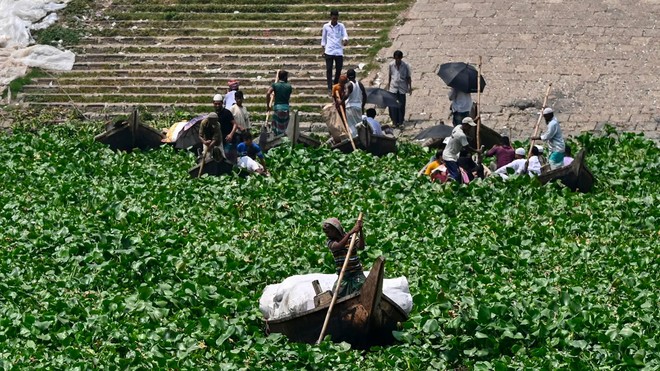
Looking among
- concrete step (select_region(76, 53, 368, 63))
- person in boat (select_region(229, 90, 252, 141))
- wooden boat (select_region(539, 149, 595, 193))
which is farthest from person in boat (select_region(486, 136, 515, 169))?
concrete step (select_region(76, 53, 368, 63))

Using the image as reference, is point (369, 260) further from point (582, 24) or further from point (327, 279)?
point (582, 24)

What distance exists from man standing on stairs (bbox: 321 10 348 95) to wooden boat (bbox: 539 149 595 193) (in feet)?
17.9

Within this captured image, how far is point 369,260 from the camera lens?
59.7ft

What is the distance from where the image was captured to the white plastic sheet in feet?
92.0

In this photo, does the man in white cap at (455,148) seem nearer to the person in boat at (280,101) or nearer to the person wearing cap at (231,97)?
the person in boat at (280,101)

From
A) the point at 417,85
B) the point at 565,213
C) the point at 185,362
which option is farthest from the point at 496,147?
the point at 185,362

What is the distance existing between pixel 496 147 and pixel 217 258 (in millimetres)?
5595

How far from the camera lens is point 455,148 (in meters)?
21.2

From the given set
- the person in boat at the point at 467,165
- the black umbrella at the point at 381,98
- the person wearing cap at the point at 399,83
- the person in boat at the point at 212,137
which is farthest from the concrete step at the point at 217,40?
the person in boat at the point at 467,165

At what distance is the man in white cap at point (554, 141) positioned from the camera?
21.9 m

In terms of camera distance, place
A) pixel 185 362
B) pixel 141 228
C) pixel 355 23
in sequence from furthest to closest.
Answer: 1. pixel 355 23
2. pixel 141 228
3. pixel 185 362

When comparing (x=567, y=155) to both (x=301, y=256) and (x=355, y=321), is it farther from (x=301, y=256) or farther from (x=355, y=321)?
(x=355, y=321)

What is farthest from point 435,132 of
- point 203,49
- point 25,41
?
point 25,41

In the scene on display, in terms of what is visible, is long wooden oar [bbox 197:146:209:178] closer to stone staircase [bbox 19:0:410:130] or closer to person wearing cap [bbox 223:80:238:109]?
person wearing cap [bbox 223:80:238:109]
